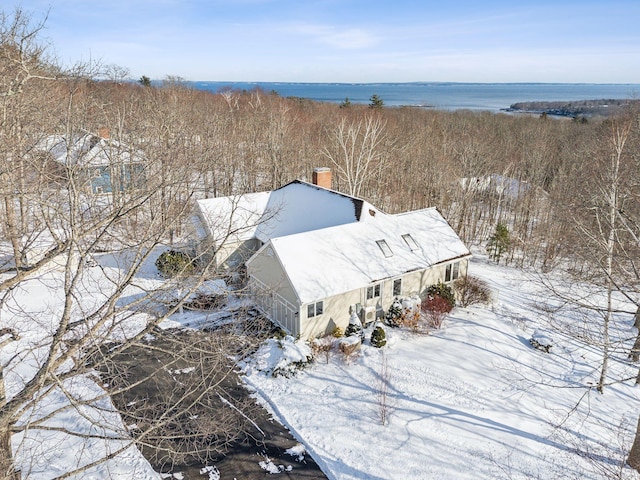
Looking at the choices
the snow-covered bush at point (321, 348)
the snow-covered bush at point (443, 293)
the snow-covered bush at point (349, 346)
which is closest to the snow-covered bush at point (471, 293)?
the snow-covered bush at point (443, 293)

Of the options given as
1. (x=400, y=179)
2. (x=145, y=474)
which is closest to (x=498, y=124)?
(x=400, y=179)

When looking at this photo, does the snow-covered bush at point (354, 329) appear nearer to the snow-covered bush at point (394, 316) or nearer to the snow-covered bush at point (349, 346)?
the snow-covered bush at point (349, 346)

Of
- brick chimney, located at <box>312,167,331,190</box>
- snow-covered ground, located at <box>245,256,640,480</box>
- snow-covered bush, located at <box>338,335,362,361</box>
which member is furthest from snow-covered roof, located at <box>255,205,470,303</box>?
brick chimney, located at <box>312,167,331,190</box>

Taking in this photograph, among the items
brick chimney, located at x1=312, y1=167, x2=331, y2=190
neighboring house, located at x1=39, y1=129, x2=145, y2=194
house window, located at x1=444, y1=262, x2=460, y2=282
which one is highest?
neighboring house, located at x1=39, y1=129, x2=145, y2=194

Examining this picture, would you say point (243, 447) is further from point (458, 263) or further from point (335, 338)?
point (458, 263)

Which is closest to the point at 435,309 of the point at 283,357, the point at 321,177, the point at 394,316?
the point at 394,316

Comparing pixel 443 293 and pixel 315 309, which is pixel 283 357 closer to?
pixel 315 309

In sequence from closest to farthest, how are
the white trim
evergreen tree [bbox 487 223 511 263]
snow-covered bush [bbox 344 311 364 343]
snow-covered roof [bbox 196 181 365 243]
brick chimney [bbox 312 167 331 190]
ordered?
Answer: the white trim, snow-covered bush [bbox 344 311 364 343], snow-covered roof [bbox 196 181 365 243], brick chimney [bbox 312 167 331 190], evergreen tree [bbox 487 223 511 263]

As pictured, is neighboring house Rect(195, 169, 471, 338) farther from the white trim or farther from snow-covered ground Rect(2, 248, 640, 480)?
snow-covered ground Rect(2, 248, 640, 480)
